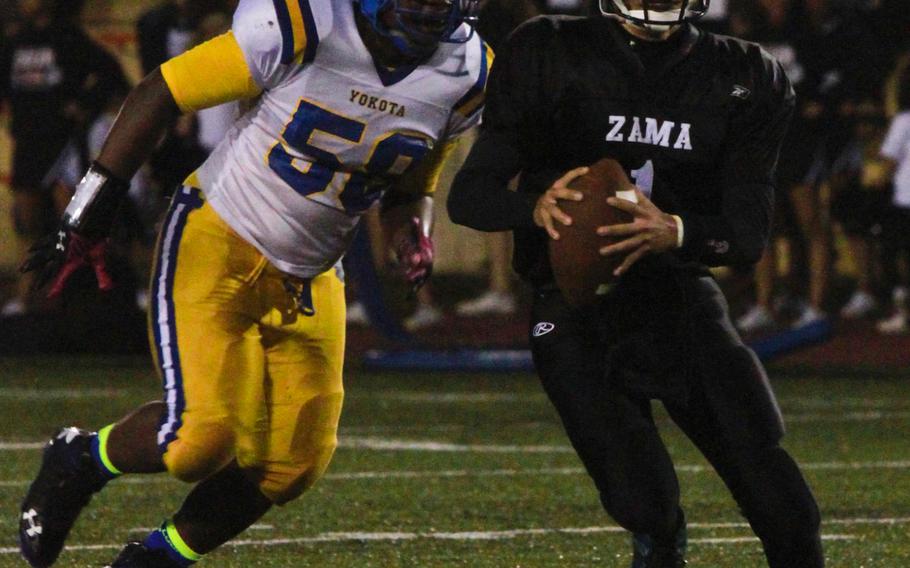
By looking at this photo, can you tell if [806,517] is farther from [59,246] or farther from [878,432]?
[878,432]

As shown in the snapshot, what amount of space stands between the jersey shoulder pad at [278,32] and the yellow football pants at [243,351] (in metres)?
0.36

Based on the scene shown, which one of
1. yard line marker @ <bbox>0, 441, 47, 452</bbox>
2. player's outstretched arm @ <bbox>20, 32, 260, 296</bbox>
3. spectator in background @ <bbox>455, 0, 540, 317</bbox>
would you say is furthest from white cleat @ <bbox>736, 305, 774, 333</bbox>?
player's outstretched arm @ <bbox>20, 32, 260, 296</bbox>

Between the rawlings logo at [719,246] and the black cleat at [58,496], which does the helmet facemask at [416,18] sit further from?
the black cleat at [58,496]

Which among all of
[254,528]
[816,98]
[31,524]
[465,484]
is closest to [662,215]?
[31,524]

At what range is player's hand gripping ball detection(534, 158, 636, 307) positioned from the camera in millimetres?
3823

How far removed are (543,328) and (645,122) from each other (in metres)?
0.45

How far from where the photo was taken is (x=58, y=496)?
4.24 metres

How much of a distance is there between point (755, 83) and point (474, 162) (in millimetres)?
567

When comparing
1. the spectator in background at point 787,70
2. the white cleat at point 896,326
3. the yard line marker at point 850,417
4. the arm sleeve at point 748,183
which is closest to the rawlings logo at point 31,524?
the arm sleeve at point 748,183

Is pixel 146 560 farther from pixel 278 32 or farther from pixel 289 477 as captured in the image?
pixel 278 32

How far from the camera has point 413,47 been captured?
4270 mm

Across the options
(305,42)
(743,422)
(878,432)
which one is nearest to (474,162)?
(305,42)

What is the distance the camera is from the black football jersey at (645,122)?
13.1 ft

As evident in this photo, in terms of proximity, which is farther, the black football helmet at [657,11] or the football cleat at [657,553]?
the football cleat at [657,553]
